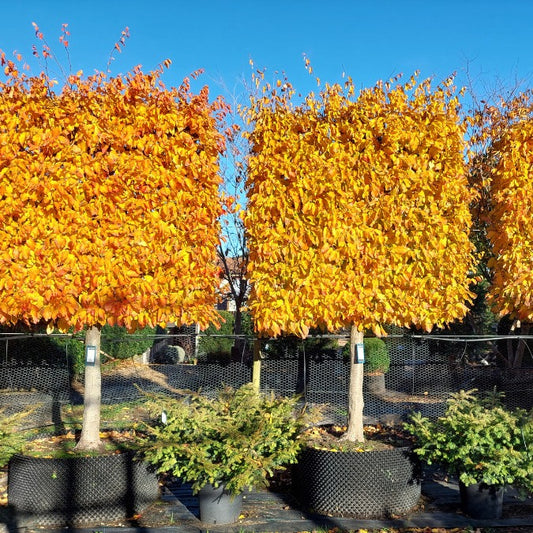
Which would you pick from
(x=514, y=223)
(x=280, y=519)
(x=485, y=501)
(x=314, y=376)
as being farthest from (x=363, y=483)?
(x=314, y=376)

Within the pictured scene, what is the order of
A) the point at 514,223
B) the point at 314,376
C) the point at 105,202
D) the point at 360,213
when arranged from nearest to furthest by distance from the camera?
the point at 105,202, the point at 360,213, the point at 514,223, the point at 314,376

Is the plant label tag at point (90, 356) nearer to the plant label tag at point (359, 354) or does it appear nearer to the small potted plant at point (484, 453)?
the plant label tag at point (359, 354)

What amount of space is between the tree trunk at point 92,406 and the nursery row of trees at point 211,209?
15 millimetres

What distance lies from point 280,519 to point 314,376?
4.77 metres

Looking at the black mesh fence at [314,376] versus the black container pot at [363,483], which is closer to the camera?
the black container pot at [363,483]

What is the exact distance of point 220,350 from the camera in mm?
15492

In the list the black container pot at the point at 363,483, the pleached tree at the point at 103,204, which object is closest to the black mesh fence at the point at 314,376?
the pleached tree at the point at 103,204

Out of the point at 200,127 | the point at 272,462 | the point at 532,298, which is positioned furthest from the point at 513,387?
the point at 200,127

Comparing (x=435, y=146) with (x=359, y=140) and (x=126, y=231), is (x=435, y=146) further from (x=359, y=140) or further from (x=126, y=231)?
(x=126, y=231)

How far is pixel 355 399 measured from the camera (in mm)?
6551

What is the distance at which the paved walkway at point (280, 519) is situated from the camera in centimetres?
511

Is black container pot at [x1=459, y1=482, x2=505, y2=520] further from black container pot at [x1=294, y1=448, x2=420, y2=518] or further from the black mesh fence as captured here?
the black mesh fence

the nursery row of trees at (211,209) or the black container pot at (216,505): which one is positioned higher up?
the nursery row of trees at (211,209)

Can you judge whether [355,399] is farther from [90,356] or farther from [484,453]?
[90,356]
